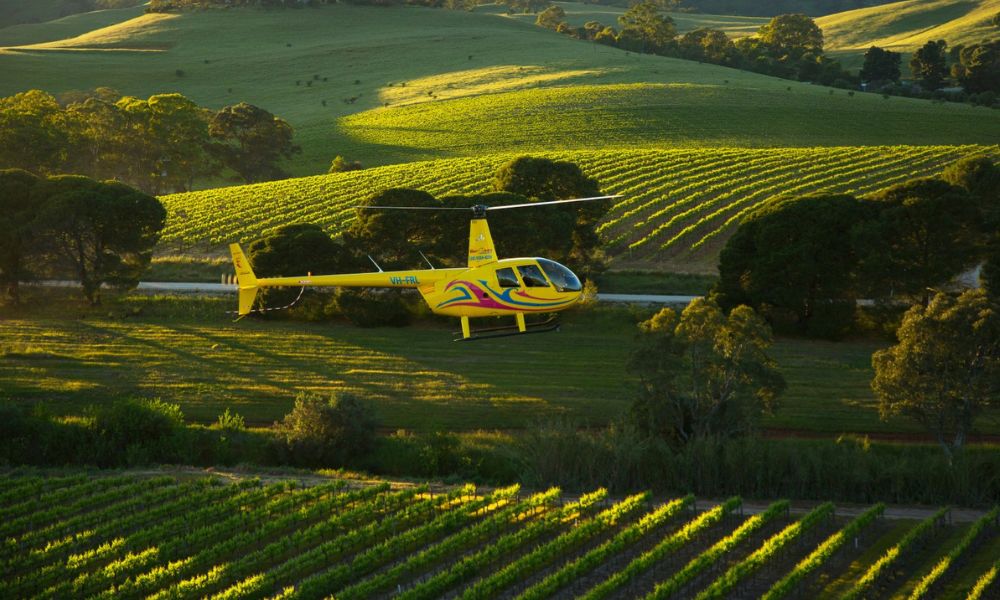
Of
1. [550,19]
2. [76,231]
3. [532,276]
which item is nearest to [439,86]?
[550,19]

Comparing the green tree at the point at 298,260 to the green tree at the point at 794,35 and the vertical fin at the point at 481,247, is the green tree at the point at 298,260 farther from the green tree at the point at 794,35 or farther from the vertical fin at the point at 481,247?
the green tree at the point at 794,35

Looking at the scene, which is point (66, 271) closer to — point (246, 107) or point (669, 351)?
point (669, 351)

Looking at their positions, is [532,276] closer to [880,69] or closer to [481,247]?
[481,247]

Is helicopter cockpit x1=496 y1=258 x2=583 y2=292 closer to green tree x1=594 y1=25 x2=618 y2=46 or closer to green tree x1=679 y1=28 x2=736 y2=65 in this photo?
green tree x1=679 y1=28 x2=736 y2=65

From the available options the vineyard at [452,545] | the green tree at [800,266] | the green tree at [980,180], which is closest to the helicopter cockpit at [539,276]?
the vineyard at [452,545]

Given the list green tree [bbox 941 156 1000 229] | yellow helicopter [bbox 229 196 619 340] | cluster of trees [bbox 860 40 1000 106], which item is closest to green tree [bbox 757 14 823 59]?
cluster of trees [bbox 860 40 1000 106]

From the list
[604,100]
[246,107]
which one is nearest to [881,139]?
[604,100]
